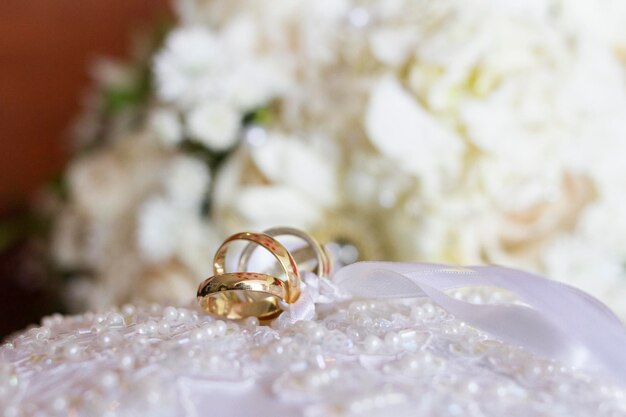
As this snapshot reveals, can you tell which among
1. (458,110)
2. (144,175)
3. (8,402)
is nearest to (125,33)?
(144,175)

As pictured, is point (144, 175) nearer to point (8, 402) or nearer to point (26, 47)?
point (8, 402)

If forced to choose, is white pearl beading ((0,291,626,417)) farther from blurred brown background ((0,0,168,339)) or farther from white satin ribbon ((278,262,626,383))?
blurred brown background ((0,0,168,339))

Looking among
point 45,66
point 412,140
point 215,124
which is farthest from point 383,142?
point 45,66

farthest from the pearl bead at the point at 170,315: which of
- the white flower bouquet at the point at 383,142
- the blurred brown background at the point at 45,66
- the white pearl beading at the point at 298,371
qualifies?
the blurred brown background at the point at 45,66

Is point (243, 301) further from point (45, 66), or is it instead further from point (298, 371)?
point (45, 66)

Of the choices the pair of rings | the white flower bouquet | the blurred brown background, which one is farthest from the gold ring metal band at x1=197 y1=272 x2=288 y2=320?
the blurred brown background
